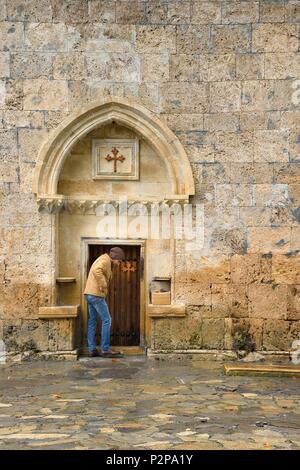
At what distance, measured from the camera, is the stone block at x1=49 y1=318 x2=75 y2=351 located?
9.40m

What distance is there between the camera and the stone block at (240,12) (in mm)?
9328

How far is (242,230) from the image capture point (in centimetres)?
934

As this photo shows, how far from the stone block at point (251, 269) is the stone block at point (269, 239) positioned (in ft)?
0.35

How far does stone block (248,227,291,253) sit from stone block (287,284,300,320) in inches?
19.7

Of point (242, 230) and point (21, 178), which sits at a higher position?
point (21, 178)

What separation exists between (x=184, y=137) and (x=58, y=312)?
2847 millimetres

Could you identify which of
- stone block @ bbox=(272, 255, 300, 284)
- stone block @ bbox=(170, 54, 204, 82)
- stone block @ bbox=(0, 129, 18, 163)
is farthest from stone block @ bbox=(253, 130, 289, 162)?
stone block @ bbox=(0, 129, 18, 163)

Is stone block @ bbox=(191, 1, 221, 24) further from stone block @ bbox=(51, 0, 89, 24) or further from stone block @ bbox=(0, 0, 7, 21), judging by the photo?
stone block @ bbox=(0, 0, 7, 21)

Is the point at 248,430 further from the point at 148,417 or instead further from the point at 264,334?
the point at 264,334

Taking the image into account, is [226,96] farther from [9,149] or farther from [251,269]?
[9,149]

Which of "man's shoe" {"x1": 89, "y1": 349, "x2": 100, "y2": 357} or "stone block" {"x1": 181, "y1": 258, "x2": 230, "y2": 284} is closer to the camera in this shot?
"stone block" {"x1": 181, "y1": 258, "x2": 230, "y2": 284}
